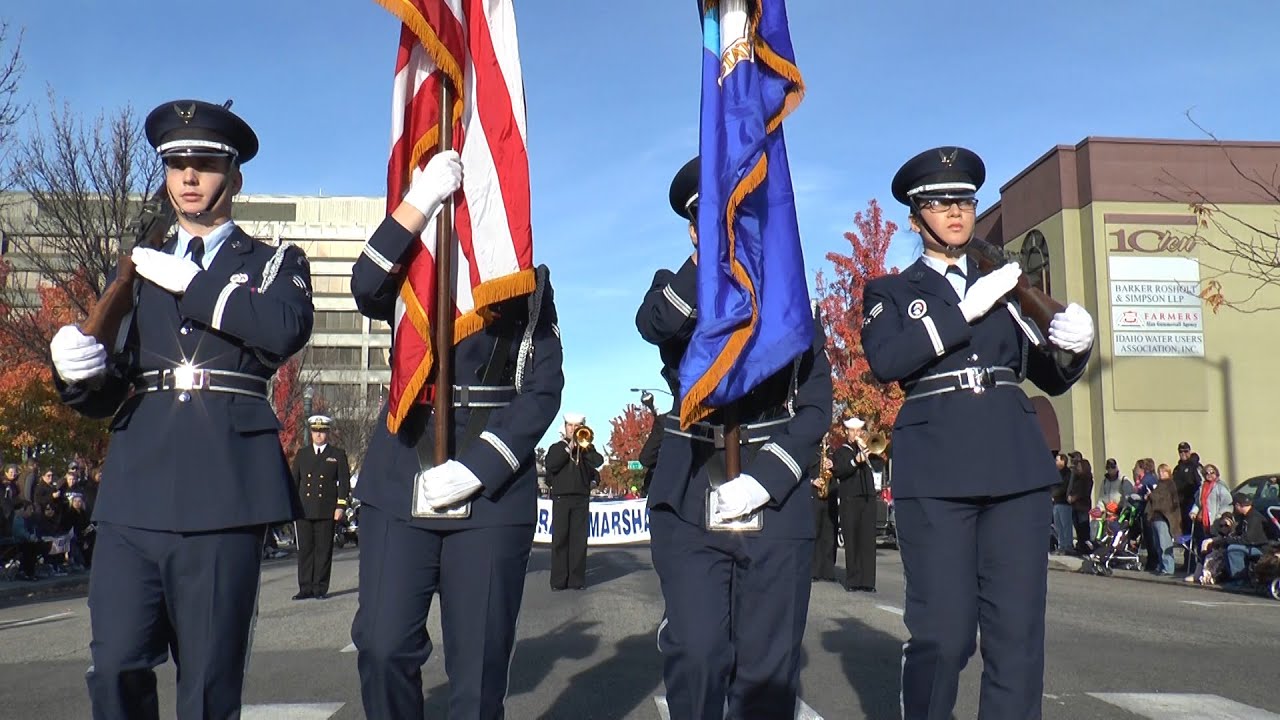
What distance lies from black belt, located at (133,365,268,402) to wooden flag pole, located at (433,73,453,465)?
0.65 m

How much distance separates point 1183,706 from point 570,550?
9.59 m

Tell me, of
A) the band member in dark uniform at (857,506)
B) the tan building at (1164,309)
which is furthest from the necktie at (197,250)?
the tan building at (1164,309)

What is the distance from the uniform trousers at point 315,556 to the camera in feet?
46.0

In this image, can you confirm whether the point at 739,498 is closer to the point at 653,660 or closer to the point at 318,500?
the point at 653,660

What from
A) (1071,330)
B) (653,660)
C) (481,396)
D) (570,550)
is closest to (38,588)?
(570,550)

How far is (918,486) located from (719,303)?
1.08m

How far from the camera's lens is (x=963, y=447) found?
181 inches

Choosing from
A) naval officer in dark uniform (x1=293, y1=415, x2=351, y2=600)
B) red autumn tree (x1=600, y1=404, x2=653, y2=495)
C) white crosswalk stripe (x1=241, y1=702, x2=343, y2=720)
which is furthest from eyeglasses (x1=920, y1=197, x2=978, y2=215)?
red autumn tree (x1=600, y1=404, x2=653, y2=495)

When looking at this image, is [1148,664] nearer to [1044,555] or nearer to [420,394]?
[1044,555]

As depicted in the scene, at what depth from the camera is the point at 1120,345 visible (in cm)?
3350

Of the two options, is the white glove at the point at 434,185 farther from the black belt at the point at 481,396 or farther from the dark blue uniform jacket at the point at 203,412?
the black belt at the point at 481,396

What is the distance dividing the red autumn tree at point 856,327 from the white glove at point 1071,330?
3336 centimetres

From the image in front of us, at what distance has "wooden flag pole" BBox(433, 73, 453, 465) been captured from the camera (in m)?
4.12

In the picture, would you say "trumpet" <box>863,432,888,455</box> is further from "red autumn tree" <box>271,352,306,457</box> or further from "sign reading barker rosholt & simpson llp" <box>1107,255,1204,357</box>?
"red autumn tree" <box>271,352,306,457</box>
